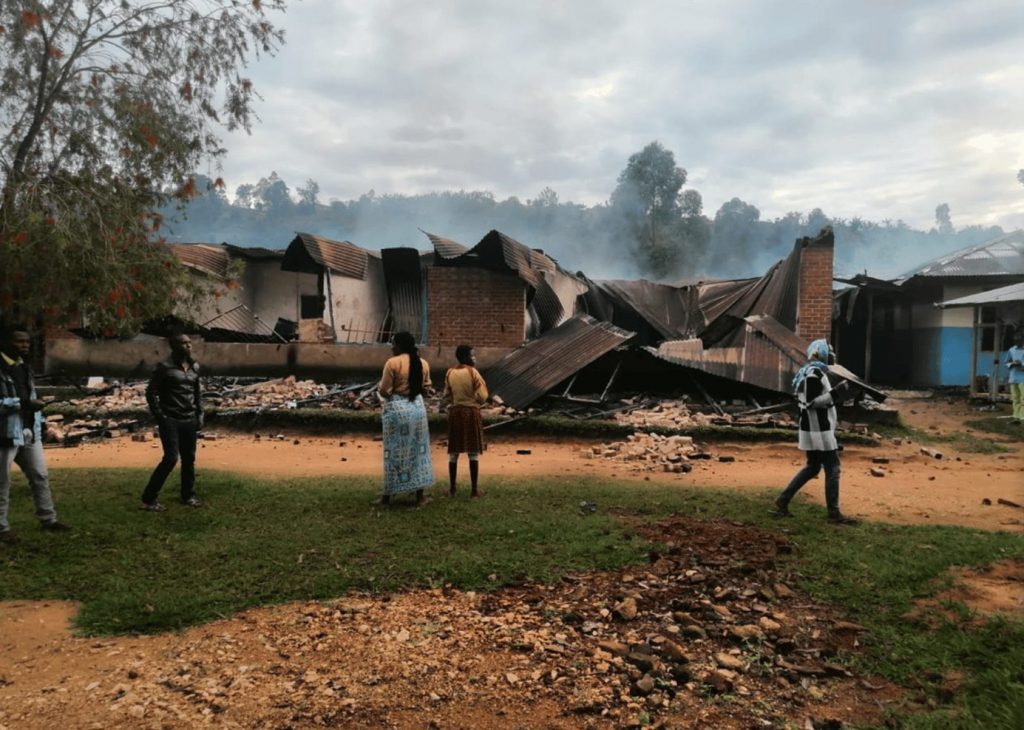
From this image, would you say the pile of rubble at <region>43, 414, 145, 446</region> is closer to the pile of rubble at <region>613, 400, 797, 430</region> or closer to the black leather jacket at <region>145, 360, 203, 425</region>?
the black leather jacket at <region>145, 360, 203, 425</region>

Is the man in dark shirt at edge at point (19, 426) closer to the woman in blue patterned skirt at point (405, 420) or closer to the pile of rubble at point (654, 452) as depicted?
the woman in blue patterned skirt at point (405, 420)

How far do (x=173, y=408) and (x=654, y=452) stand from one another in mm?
6227

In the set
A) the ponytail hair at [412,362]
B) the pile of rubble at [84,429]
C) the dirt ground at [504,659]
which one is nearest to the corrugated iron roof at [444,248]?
the pile of rubble at [84,429]

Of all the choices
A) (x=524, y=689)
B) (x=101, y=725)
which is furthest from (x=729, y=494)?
(x=101, y=725)

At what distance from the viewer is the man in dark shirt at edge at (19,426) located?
479 cm

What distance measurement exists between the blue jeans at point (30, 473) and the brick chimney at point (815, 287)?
12.9 metres

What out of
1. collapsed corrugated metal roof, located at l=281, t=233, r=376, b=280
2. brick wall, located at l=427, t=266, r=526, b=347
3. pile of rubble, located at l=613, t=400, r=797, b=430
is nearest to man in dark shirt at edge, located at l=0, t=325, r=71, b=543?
pile of rubble, located at l=613, t=400, r=797, b=430

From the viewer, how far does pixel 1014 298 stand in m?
13.8

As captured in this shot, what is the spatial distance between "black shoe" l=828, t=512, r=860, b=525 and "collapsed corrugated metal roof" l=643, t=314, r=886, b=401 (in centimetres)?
620

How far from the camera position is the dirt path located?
6.62 m

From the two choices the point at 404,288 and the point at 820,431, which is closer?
the point at 820,431

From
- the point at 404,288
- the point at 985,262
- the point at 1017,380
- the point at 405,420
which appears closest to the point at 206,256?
the point at 404,288

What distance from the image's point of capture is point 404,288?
18078 millimetres

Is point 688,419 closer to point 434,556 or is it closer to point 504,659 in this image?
point 434,556
